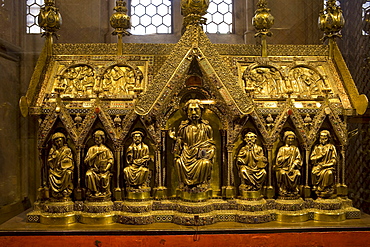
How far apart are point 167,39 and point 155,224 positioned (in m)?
3.30

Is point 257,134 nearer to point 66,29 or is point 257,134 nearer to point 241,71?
point 241,71

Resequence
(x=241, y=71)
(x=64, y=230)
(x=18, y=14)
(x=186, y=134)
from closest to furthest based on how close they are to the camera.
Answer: (x=64, y=230) → (x=186, y=134) → (x=241, y=71) → (x=18, y=14)

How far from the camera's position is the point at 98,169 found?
403 cm

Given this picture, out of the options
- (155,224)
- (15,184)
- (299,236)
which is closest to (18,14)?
(15,184)

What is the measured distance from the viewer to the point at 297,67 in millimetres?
4656

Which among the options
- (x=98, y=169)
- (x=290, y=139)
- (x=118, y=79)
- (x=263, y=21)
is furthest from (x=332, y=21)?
(x=98, y=169)

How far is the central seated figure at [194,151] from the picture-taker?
391 cm

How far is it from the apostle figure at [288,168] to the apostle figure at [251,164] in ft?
0.59

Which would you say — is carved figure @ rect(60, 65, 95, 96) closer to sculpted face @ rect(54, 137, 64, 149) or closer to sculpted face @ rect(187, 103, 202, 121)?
sculpted face @ rect(54, 137, 64, 149)

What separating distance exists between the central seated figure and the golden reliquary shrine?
0.01 m

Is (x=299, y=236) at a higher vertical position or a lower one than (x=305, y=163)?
lower

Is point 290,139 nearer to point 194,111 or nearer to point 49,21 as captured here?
point 194,111

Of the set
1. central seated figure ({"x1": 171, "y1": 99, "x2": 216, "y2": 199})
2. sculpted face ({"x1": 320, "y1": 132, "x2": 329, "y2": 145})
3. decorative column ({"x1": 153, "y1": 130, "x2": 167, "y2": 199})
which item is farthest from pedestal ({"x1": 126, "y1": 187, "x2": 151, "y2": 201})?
sculpted face ({"x1": 320, "y1": 132, "x2": 329, "y2": 145})

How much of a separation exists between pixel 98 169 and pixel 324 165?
8.16 ft
